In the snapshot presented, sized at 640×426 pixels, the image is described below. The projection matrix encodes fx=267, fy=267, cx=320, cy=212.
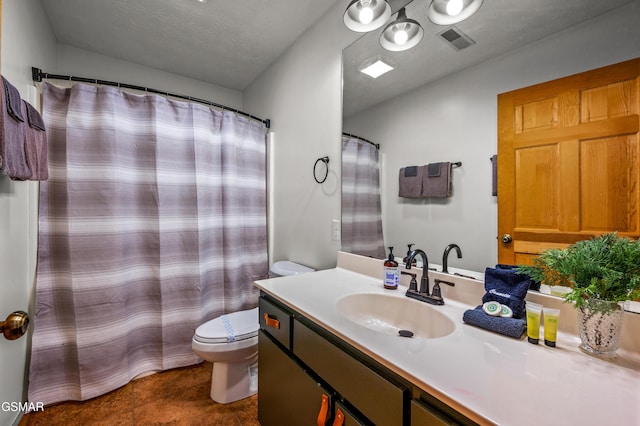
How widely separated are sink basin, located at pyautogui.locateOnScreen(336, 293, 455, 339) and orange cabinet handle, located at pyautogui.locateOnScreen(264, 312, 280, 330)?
0.30 m

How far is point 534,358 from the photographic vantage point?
0.70 meters

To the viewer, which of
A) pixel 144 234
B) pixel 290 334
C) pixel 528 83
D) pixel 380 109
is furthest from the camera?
pixel 144 234

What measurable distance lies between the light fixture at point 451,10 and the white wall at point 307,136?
1.72 ft

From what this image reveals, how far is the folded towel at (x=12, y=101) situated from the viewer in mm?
1083

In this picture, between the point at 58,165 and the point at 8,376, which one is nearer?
the point at 8,376

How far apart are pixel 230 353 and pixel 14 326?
1017 mm

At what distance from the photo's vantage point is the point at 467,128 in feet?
3.74

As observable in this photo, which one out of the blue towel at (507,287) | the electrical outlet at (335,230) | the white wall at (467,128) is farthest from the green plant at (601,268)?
the electrical outlet at (335,230)

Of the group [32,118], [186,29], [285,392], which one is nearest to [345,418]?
[285,392]

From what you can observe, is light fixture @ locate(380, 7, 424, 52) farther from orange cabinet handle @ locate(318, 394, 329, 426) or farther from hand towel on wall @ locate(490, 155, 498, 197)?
orange cabinet handle @ locate(318, 394, 329, 426)

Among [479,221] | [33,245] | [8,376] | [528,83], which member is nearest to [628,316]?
[479,221]

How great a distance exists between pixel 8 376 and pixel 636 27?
9.46 feet

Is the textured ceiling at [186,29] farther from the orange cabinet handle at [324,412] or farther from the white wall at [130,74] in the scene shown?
the orange cabinet handle at [324,412]

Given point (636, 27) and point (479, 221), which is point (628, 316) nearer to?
point (479, 221)
